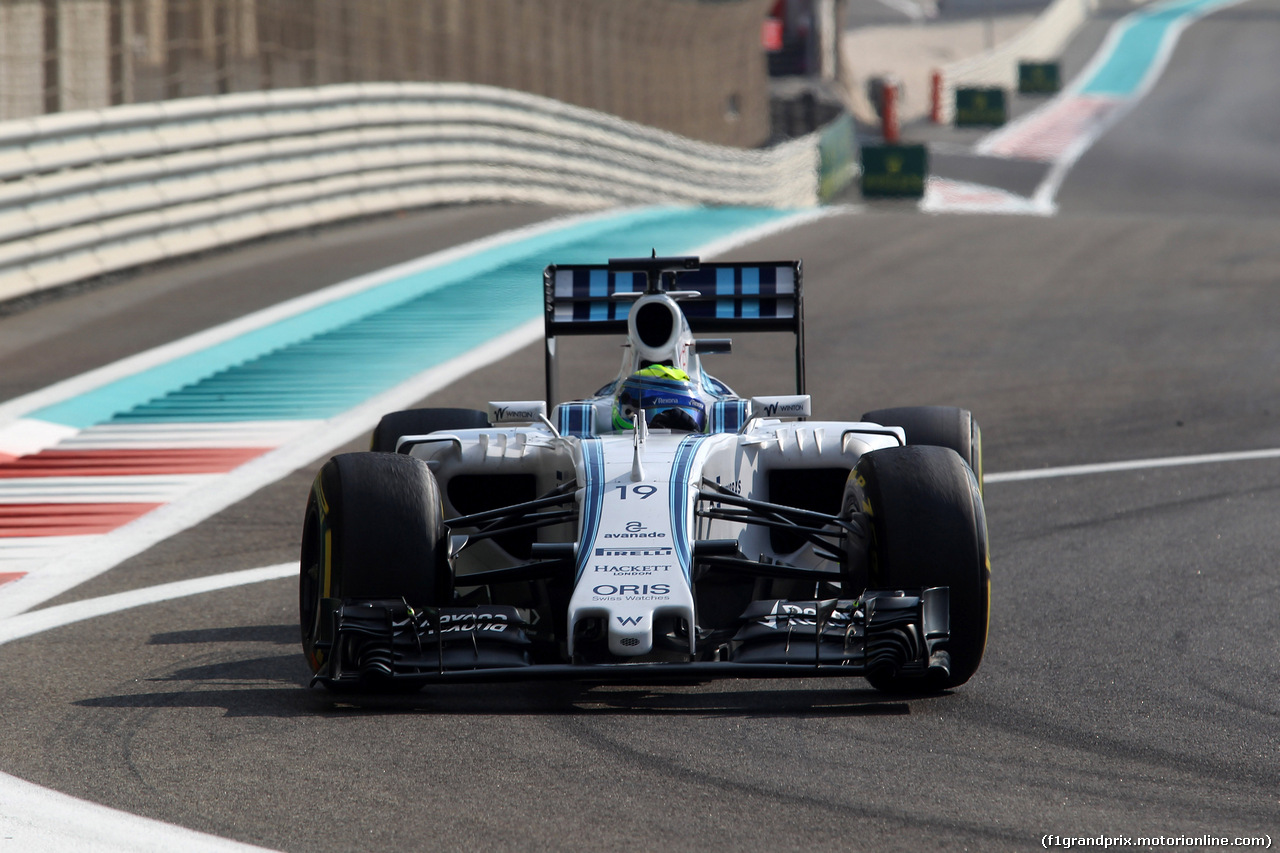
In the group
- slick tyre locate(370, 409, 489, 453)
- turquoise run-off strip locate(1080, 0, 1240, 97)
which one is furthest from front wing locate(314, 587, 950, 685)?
turquoise run-off strip locate(1080, 0, 1240, 97)

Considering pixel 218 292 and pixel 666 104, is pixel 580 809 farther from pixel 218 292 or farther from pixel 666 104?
pixel 666 104

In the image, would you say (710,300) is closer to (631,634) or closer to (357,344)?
(631,634)

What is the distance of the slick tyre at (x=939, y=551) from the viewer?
5.98 m

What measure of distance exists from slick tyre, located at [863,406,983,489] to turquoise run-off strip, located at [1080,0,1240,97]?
5996 cm

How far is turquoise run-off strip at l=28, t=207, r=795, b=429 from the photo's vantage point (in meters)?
12.2

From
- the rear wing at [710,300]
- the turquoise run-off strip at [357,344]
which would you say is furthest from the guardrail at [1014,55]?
the rear wing at [710,300]

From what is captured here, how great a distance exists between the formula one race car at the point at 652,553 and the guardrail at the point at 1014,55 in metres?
57.5

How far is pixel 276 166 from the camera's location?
18.9m

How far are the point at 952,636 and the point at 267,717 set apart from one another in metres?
2.33

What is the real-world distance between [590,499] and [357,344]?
8.44 m

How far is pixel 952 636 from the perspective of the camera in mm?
5988

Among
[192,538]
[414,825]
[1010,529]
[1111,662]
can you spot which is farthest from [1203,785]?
[192,538]

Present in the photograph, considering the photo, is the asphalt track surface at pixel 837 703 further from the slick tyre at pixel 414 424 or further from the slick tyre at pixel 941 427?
the slick tyre at pixel 414 424

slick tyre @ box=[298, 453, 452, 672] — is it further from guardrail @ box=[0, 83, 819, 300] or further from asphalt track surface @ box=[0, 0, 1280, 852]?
guardrail @ box=[0, 83, 819, 300]
